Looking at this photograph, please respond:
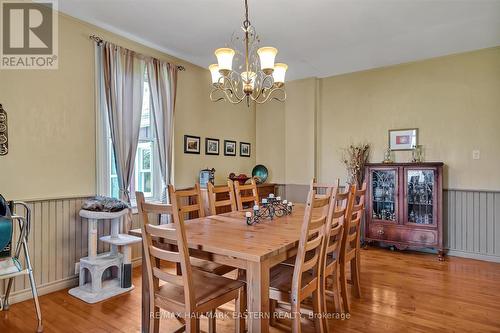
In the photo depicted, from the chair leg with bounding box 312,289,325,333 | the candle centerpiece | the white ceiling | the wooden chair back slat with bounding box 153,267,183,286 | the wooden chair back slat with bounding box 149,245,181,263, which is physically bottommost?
the chair leg with bounding box 312,289,325,333

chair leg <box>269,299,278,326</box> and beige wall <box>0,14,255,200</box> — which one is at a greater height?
beige wall <box>0,14,255,200</box>

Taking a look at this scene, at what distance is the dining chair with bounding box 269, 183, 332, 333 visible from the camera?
181 centimetres

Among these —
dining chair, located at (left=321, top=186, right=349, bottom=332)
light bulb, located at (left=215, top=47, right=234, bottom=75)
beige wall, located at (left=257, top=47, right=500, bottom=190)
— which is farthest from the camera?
beige wall, located at (left=257, top=47, right=500, bottom=190)

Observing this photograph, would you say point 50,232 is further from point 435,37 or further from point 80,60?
point 435,37

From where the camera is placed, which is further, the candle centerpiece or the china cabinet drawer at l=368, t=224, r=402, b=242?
the china cabinet drawer at l=368, t=224, r=402, b=242

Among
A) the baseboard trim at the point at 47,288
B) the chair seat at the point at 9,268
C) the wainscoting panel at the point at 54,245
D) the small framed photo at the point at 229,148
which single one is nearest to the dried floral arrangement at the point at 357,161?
the small framed photo at the point at 229,148

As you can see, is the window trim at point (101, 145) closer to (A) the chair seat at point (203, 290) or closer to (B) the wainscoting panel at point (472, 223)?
(A) the chair seat at point (203, 290)

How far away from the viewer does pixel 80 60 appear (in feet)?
10.4

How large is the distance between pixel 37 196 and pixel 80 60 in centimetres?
142

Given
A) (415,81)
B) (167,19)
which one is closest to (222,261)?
→ (167,19)

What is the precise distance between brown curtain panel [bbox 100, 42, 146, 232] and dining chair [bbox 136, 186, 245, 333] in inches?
69.3

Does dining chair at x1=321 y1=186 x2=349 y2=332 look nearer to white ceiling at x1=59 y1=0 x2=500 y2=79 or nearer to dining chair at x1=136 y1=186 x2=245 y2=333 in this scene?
dining chair at x1=136 y1=186 x2=245 y2=333

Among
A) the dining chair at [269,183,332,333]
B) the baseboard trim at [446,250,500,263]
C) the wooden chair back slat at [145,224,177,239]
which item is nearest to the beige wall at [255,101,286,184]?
the baseboard trim at [446,250,500,263]

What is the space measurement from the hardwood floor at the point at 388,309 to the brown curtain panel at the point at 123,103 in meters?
1.13
